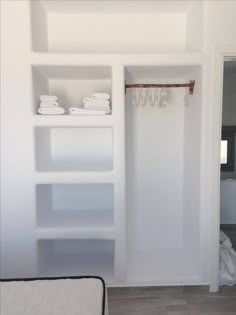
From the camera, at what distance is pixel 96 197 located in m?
2.92

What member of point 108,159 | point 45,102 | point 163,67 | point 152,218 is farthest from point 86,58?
point 152,218

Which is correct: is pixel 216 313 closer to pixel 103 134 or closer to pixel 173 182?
pixel 173 182

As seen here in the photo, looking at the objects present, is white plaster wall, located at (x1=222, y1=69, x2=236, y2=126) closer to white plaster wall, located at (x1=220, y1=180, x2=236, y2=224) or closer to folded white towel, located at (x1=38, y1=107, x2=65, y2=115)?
white plaster wall, located at (x1=220, y1=180, x2=236, y2=224)

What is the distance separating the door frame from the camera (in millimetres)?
2229

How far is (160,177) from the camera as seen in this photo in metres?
2.95

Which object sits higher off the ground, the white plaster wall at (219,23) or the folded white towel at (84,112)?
the white plaster wall at (219,23)

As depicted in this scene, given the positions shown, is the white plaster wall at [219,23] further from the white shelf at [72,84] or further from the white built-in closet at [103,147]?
the white shelf at [72,84]

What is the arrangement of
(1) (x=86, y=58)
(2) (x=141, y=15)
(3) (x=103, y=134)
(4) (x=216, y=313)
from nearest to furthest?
1. (4) (x=216, y=313)
2. (1) (x=86, y=58)
3. (2) (x=141, y=15)
4. (3) (x=103, y=134)

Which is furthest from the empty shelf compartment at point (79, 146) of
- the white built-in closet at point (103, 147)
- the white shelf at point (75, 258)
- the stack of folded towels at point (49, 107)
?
the white shelf at point (75, 258)

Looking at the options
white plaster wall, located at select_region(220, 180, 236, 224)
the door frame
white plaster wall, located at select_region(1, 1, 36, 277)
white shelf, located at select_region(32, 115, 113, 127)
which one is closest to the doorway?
white plaster wall, located at select_region(220, 180, 236, 224)

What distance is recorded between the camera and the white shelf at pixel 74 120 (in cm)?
228

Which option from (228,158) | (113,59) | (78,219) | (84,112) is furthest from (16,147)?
(228,158)

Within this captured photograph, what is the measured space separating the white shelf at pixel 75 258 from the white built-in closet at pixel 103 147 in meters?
0.01

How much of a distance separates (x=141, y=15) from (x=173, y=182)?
1.65 meters
